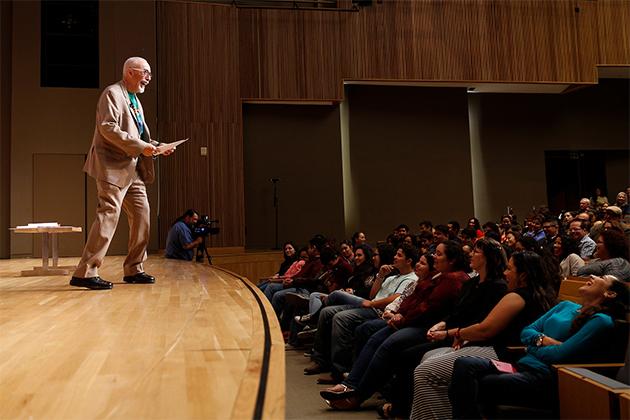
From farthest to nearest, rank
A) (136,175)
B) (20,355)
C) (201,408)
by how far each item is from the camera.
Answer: (136,175) → (20,355) → (201,408)

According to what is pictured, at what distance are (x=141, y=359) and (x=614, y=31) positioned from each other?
1024cm

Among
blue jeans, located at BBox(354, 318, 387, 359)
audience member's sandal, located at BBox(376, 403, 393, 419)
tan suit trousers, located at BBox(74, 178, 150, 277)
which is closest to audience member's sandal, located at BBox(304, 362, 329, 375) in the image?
blue jeans, located at BBox(354, 318, 387, 359)

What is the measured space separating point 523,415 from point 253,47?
24.2 ft

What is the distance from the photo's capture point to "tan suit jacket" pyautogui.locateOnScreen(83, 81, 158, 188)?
2.80 m

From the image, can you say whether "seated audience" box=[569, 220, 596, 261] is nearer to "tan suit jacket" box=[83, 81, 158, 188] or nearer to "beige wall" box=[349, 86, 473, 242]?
"tan suit jacket" box=[83, 81, 158, 188]

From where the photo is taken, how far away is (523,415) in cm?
209

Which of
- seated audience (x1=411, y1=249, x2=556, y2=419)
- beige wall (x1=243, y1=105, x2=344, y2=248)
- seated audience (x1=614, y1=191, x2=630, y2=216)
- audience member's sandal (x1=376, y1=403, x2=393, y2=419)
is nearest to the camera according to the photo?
seated audience (x1=411, y1=249, x2=556, y2=419)

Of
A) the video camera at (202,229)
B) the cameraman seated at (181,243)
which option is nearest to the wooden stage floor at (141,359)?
the cameraman seated at (181,243)

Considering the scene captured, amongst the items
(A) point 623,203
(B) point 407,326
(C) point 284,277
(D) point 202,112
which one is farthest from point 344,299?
(A) point 623,203

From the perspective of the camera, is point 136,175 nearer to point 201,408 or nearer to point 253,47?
point 201,408

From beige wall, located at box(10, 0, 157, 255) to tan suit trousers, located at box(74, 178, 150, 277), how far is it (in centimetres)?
505

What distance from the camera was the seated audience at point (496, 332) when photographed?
91.9 inches

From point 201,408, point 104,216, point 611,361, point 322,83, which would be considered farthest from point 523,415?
point 322,83

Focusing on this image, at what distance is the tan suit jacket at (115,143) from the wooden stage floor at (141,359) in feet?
2.25
